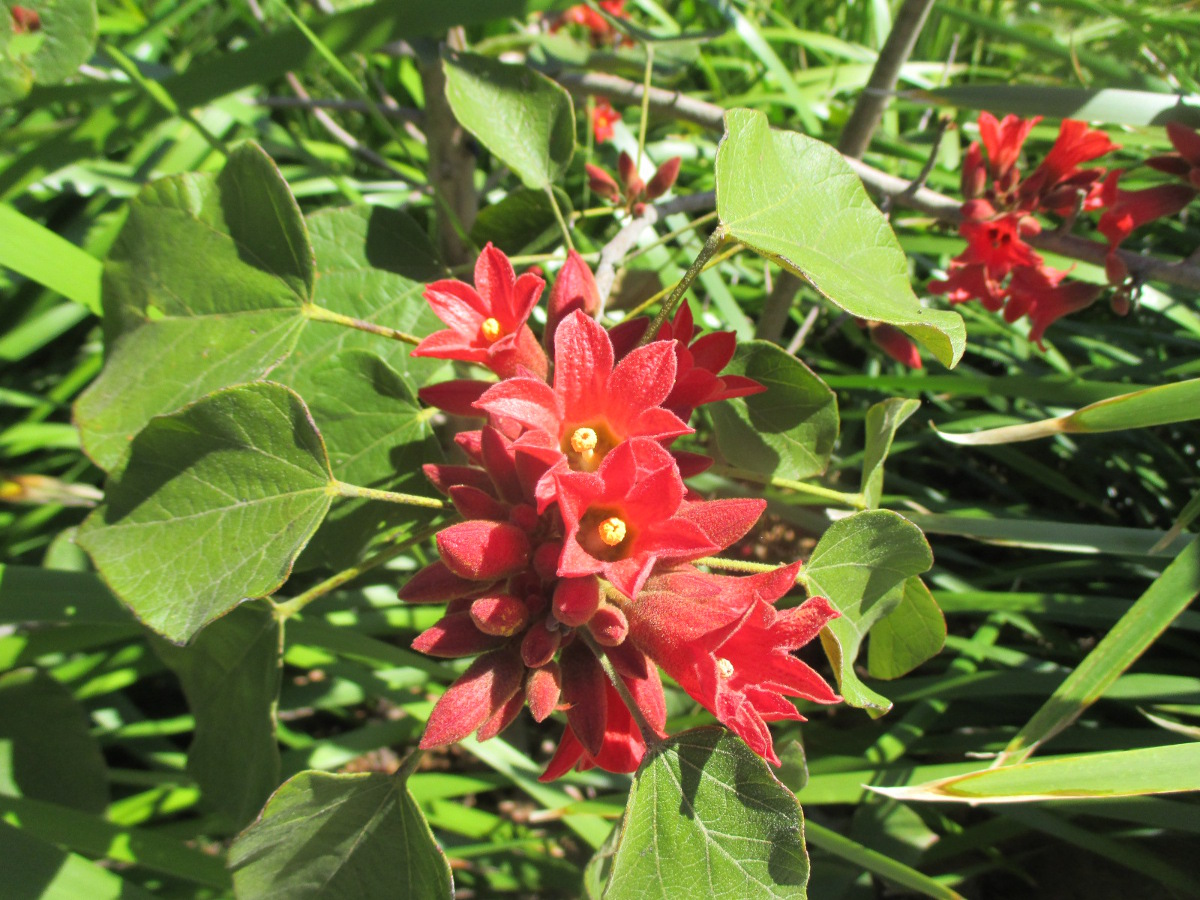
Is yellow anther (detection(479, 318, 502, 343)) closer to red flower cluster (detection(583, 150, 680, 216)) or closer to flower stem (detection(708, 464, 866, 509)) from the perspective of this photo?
flower stem (detection(708, 464, 866, 509))

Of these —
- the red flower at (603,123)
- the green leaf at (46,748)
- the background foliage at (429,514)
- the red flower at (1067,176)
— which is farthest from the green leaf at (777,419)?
the red flower at (603,123)

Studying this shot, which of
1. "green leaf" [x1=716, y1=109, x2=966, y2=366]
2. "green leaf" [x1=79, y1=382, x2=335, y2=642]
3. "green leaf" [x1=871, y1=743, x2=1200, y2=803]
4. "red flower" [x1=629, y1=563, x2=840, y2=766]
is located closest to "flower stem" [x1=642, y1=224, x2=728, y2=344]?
"green leaf" [x1=716, y1=109, x2=966, y2=366]

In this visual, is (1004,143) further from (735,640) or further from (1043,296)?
(735,640)

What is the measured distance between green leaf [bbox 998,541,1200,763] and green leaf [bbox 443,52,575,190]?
3.07 ft

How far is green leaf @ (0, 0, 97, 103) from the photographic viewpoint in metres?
1.04

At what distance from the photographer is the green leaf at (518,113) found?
1038 mm

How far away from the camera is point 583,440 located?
0.74 m

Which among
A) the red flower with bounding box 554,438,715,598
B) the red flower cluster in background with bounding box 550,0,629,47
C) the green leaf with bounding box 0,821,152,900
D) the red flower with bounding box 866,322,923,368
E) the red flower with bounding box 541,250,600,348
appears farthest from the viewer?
the red flower cluster in background with bounding box 550,0,629,47

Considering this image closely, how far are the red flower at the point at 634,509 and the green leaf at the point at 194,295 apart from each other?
500mm

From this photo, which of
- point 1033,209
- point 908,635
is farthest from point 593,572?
point 1033,209

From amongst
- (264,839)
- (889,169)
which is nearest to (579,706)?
(264,839)

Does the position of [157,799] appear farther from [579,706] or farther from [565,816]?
[579,706]

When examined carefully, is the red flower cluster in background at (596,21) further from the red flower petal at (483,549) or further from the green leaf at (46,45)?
the red flower petal at (483,549)

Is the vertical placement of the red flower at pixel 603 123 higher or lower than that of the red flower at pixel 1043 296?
higher
